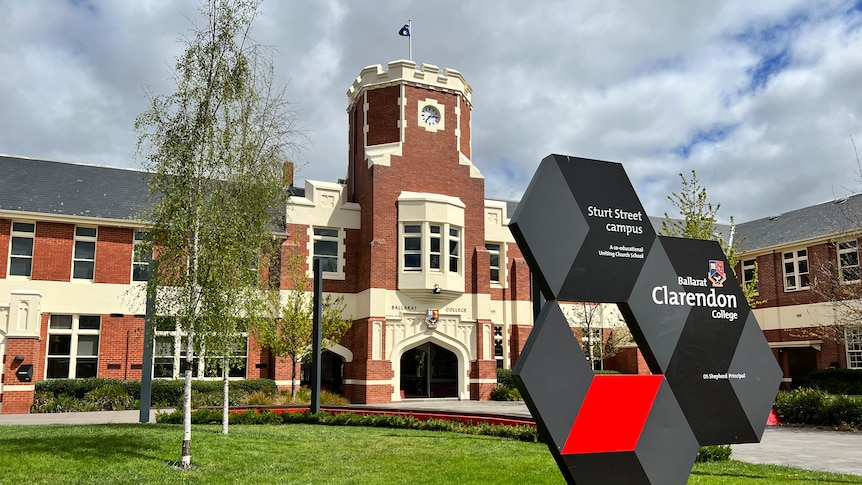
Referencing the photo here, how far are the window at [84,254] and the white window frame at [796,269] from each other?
96.9 feet

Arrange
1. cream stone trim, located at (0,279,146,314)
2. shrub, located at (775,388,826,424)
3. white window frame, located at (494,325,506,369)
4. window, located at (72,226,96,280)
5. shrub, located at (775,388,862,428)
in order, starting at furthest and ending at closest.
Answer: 1. white window frame, located at (494,325,506,369)
2. window, located at (72,226,96,280)
3. cream stone trim, located at (0,279,146,314)
4. shrub, located at (775,388,826,424)
5. shrub, located at (775,388,862,428)

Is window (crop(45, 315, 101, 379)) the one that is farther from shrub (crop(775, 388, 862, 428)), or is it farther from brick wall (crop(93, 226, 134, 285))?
shrub (crop(775, 388, 862, 428))

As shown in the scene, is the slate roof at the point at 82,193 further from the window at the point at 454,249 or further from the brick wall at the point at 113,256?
the window at the point at 454,249

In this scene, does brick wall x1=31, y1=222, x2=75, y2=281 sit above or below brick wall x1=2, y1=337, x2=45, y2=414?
above

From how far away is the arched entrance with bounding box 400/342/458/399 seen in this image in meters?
29.7

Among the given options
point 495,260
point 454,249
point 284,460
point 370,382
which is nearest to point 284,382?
point 370,382

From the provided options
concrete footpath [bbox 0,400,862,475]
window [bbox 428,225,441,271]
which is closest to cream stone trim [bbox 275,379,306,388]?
window [bbox 428,225,441,271]

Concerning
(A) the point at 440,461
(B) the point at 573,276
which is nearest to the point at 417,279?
(A) the point at 440,461

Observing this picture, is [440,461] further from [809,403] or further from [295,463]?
[809,403]

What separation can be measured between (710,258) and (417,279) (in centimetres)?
1983

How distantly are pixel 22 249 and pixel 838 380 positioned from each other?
30.7 m

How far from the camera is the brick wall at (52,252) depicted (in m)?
24.2

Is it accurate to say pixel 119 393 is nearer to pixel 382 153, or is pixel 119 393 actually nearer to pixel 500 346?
pixel 382 153

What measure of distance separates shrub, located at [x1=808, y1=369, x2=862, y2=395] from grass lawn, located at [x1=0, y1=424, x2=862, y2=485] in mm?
17129
